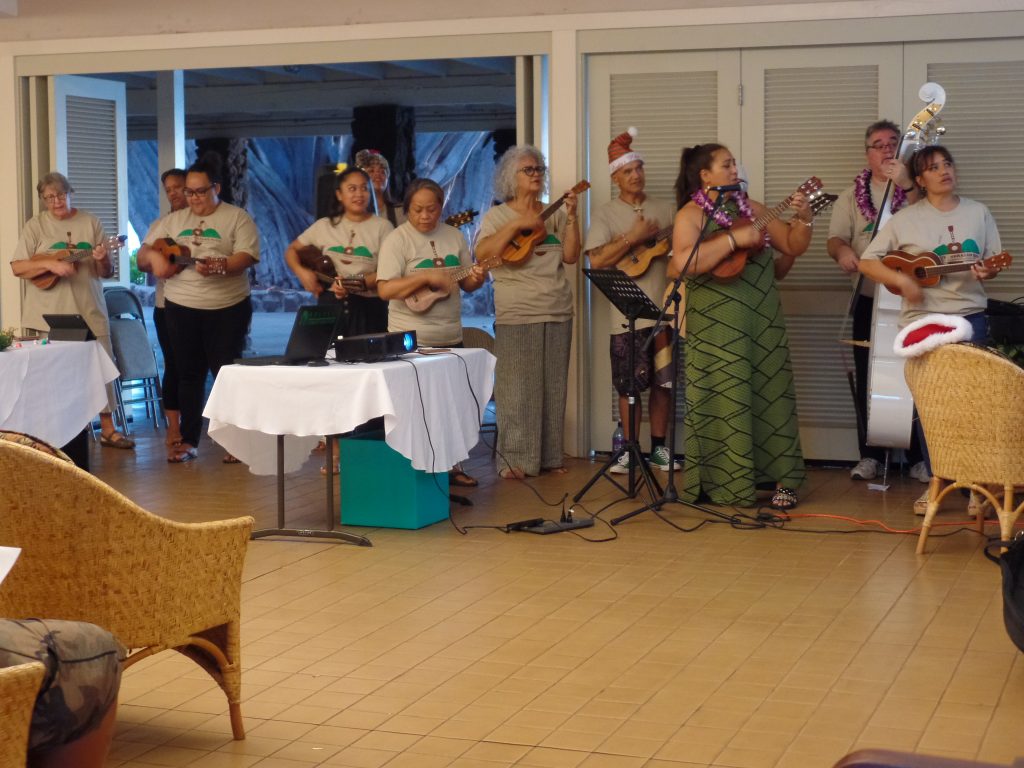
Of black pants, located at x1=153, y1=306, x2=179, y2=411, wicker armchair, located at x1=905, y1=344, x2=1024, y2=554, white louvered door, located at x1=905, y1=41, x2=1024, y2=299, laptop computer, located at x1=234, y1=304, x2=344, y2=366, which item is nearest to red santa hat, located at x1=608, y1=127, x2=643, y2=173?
white louvered door, located at x1=905, y1=41, x2=1024, y2=299

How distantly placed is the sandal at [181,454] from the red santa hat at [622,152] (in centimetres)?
300

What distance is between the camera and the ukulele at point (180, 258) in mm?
7836

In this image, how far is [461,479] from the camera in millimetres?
7320

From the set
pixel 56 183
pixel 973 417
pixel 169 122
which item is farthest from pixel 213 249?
pixel 973 417

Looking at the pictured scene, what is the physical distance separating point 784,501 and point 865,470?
3.50 feet

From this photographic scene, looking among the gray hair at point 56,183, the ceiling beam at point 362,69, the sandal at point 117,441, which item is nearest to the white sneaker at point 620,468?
the sandal at point 117,441

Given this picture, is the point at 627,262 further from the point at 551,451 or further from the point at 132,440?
the point at 132,440

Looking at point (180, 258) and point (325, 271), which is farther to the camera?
point (180, 258)

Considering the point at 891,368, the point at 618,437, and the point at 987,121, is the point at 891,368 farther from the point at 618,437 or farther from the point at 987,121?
the point at 987,121

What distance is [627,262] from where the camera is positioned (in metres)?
7.49

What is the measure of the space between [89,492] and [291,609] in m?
1.80

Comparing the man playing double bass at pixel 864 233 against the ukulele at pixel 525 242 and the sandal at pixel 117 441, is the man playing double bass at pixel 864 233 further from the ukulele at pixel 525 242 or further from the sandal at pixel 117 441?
the sandal at pixel 117 441

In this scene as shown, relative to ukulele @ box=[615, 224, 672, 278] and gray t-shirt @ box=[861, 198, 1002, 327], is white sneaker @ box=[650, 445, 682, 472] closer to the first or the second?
ukulele @ box=[615, 224, 672, 278]

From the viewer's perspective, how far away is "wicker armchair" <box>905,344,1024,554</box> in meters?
5.07
